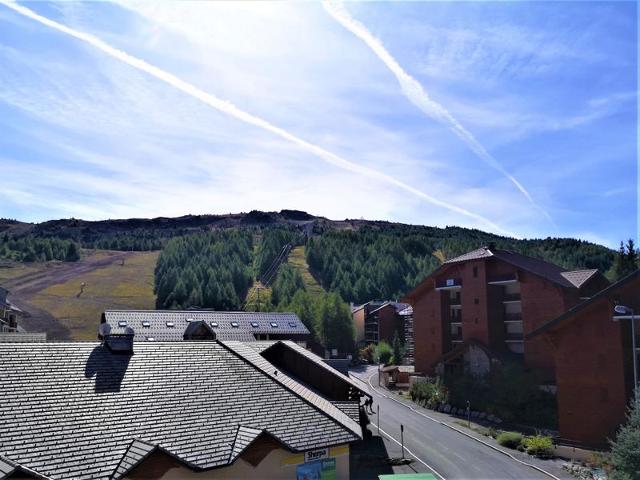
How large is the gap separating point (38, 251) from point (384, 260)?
4193 inches

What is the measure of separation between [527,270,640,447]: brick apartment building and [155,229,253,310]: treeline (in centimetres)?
7678

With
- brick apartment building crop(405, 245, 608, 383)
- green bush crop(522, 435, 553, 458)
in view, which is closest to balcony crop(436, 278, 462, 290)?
brick apartment building crop(405, 245, 608, 383)

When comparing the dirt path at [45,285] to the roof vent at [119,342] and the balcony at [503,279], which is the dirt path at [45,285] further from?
the roof vent at [119,342]

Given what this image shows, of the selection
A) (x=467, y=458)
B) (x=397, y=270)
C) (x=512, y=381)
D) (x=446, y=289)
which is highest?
(x=397, y=270)

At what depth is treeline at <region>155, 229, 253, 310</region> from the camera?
10644cm

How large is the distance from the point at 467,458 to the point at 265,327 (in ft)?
105

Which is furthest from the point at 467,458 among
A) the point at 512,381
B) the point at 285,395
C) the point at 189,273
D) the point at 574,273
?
the point at 189,273

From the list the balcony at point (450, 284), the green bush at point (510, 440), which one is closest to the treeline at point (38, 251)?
the balcony at point (450, 284)

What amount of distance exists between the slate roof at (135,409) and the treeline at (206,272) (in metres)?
85.6

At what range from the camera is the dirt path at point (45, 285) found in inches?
3435

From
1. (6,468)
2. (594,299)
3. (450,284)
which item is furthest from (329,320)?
(6,468)

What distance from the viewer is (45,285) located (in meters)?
121

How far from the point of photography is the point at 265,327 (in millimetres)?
60938

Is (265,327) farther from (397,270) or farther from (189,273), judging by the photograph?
(397,270)
